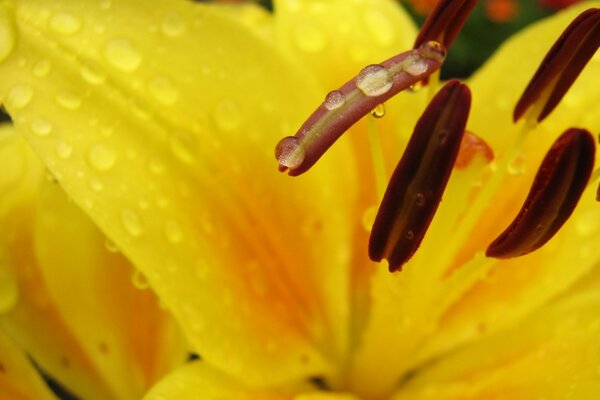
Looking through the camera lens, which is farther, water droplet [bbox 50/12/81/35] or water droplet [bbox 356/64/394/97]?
water droplet [bbox 50/12/81/35]

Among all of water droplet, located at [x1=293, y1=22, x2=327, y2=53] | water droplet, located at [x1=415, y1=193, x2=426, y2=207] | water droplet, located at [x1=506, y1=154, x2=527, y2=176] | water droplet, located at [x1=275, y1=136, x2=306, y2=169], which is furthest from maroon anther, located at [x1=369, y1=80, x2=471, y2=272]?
water droplet, located at [x1=293, y1=22, x2=327, y2=53]

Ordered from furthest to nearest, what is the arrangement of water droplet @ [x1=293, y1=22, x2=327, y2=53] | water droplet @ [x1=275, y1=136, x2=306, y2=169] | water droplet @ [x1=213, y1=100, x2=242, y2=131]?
1. water droplet @ [x1=293, y1=22, x2=327, y2=53]
2. water droplet @ [x1=213, y1=100, x2=242, y2=131]
3. water droplet @ [x1=275, y1=136, x2=306, y2=169]

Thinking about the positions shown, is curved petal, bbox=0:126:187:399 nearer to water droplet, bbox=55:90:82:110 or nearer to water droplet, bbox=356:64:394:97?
water droplet, bbox=55:90:82:110

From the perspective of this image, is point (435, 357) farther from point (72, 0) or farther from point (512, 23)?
point (512, 23)

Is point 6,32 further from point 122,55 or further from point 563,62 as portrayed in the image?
point 563,62

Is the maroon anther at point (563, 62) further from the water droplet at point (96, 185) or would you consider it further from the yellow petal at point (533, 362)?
the water droplet at point (96, 185)

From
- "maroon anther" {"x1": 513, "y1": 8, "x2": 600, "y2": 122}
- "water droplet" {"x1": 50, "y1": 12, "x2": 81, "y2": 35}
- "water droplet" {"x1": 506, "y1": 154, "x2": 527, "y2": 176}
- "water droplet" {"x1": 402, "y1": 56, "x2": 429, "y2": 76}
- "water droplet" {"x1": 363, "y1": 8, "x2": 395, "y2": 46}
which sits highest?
"water droplet" {"x1": 363, "y1": 8, "x2": 395, "y2": 46}

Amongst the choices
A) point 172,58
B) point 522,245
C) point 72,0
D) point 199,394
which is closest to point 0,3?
point 72,0
